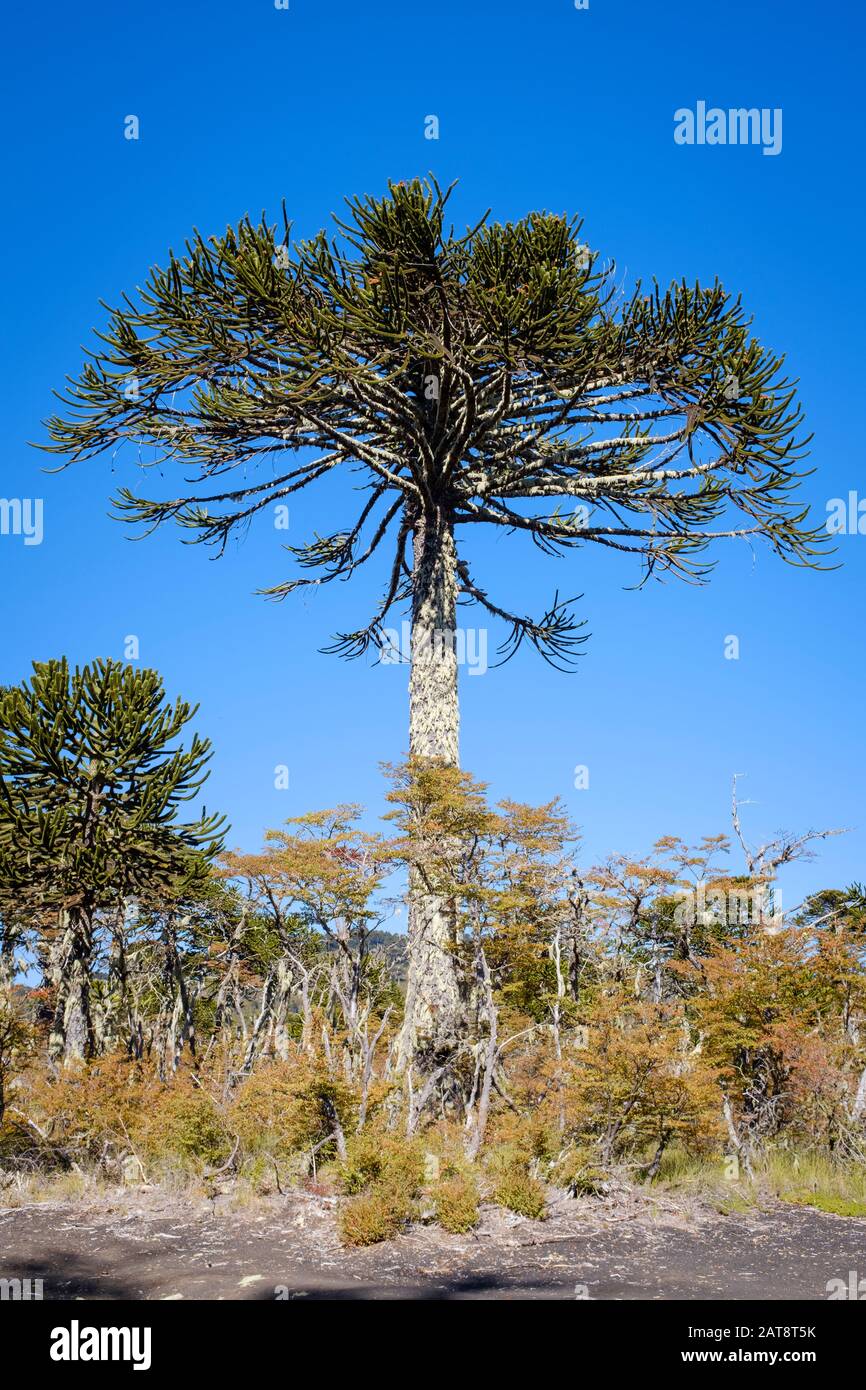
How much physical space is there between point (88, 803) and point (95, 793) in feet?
0.55

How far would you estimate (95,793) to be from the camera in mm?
13523

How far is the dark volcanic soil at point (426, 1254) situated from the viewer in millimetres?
6207

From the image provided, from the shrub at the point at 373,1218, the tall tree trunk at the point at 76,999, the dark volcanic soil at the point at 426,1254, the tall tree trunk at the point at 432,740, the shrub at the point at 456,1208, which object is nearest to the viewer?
the dark volcanic soil at the point at 426,1254

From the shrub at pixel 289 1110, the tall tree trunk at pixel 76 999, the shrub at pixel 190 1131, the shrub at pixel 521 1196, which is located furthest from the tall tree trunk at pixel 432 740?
the tall tree trunk at pixel 76 999

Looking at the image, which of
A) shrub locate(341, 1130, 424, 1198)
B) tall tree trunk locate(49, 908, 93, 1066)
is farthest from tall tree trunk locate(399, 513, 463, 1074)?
tall tree trunk locate(49, 908, 93, 1066)

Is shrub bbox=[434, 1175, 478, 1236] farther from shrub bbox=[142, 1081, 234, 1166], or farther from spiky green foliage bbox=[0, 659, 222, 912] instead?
spiky green foliage bbox=[0, 659, 222, 912]

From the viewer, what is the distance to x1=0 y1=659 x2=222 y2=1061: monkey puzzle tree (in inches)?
503

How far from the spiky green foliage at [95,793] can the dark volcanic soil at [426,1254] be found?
453 cm

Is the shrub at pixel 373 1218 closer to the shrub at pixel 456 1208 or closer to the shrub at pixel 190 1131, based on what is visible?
the shrub at pixel 456 1208

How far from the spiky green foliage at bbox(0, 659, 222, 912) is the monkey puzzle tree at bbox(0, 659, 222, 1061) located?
14mm

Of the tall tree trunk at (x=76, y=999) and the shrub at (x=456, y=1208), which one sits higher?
the tall tree trunk at (x=76, y=999)

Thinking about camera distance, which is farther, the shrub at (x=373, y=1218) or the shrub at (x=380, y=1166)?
the shrub at (x=380, y=1166)

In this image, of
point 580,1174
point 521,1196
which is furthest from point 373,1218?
point 580,1174
